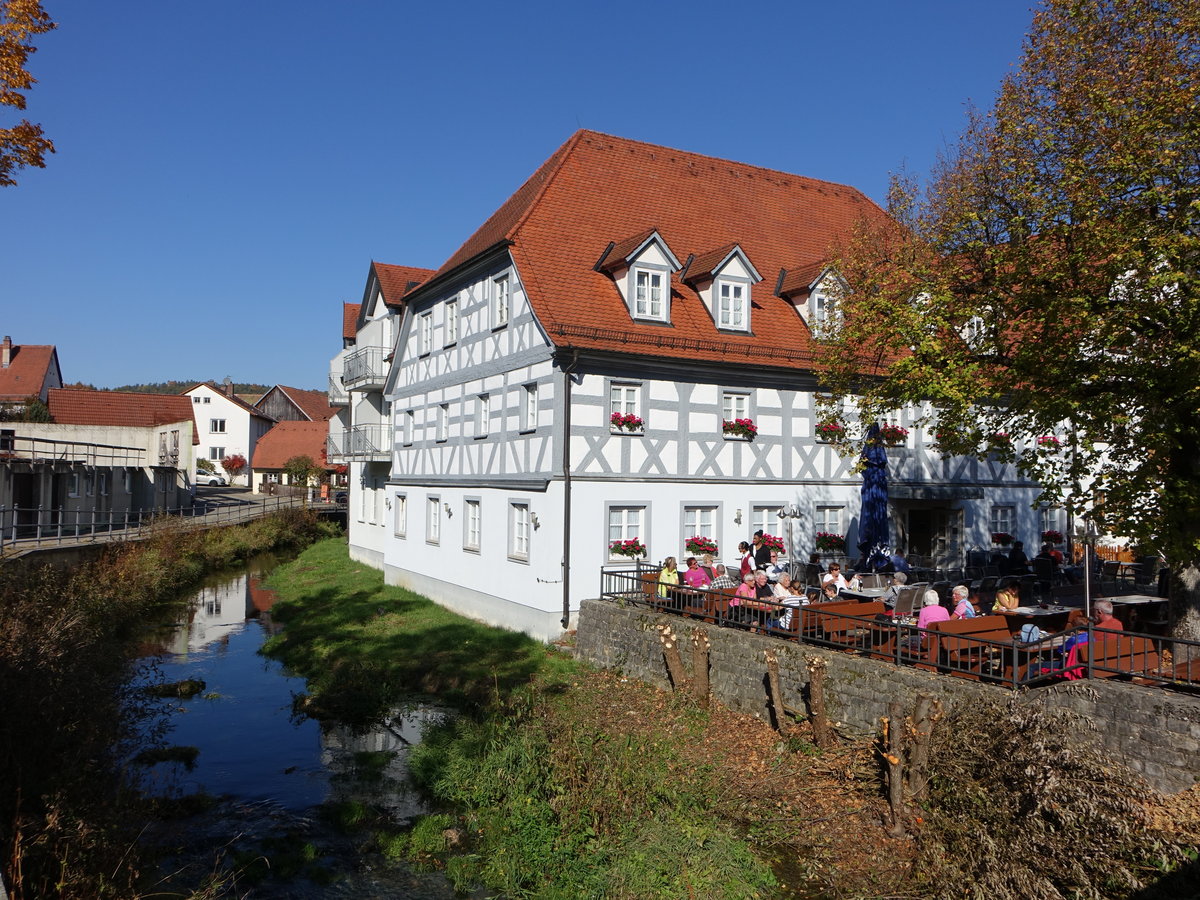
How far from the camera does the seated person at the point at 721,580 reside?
17.1 metres

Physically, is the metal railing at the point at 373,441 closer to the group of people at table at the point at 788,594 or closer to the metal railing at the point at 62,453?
the metal railing at the point at 62,453

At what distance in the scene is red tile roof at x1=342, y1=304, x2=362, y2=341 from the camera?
39209mm

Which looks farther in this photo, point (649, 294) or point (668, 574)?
point (649, 294)

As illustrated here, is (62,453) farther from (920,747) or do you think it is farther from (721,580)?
(920,747)

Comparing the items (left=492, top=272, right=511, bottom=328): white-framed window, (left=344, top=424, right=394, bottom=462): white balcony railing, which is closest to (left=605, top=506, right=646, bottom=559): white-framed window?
(left=492, top=272, right=511, bottom=328): white-framed window

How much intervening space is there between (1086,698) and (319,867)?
8317mm

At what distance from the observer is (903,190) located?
18.6m

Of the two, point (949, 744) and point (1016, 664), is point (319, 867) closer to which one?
point (949, 744)

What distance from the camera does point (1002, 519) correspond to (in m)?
24.6

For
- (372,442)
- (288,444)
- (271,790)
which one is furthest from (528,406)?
(288,444)

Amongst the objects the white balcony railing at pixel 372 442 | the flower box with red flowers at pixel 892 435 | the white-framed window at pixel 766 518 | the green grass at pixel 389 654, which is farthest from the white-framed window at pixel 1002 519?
the white balcony railing at pixel 372 442

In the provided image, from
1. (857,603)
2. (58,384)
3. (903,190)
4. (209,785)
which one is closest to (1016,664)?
(857,603)

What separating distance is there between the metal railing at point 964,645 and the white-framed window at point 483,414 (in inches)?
293

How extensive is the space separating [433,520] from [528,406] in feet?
22.3
